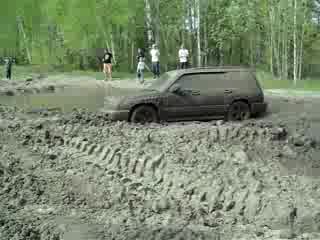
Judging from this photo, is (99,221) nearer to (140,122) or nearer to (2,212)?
(2,212)

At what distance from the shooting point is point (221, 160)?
9.45 metres

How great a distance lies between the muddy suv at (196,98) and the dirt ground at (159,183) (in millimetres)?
1758

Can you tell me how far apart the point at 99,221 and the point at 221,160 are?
3151 millimetres

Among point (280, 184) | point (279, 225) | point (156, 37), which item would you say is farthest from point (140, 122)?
point (156, 37)

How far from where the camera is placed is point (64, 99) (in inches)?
973

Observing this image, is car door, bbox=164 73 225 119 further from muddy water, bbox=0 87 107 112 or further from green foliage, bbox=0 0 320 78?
green foliage, bbox=0 0 320 78

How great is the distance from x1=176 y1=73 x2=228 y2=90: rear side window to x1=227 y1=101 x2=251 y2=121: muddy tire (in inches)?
27.8

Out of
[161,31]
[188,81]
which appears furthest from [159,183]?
[161,31]

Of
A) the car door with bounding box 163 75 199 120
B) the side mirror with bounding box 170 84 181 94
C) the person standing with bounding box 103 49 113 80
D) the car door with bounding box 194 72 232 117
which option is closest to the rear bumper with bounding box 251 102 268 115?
the car door with bounding box 194 72 232 117

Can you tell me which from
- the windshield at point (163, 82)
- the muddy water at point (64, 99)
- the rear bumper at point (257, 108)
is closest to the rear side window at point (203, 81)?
the windshield at point (163, 82)

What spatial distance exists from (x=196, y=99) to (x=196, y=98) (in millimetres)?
32

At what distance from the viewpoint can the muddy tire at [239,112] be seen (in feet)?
54.2

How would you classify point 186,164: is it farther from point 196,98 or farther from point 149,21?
point 149,21

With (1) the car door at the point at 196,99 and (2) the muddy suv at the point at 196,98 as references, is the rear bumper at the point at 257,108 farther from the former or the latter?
(1) the car door at the point at 196,99
